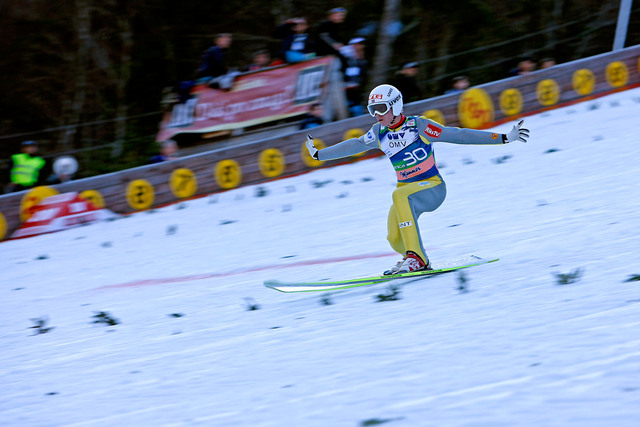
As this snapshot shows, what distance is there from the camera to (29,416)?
3.77 m

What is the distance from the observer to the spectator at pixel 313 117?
1298 cm

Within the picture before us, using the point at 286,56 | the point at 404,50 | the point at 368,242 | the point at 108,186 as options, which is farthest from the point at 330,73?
the point at 404,50

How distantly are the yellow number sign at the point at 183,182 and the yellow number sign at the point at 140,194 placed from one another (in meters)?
0.37

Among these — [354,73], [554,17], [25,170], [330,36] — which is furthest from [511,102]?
[554,17]

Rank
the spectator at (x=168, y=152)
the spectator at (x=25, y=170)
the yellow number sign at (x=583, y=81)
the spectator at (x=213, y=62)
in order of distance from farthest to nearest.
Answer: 1. the yellow number sign at (x=583, y=81)
2. the spectator at (x=213, y=62)
3. the spectator at (x=168, y=152)
4. the spectator at (x=25, y=170)

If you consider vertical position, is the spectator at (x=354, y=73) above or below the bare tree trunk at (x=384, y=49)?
below

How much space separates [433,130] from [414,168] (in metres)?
0.33

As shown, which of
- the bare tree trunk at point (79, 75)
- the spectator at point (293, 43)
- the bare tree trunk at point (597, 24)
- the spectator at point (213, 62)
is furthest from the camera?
the bare tree trunk at point (597, 24)

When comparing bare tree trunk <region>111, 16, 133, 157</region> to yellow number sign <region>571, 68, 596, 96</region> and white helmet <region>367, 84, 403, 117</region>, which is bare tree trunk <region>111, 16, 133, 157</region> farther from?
white helmet <region>367, 84, 403, 117</region>

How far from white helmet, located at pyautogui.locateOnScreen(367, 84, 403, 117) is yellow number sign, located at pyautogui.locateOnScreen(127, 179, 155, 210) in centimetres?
716

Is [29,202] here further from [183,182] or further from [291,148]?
[291,148]

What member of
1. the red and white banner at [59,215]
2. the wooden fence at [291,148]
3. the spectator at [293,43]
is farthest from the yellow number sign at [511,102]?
the red and white banner at [59,215]

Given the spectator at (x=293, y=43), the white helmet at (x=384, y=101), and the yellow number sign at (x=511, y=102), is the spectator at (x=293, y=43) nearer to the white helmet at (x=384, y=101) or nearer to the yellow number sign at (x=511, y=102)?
the yellow number sign at (x=511, y=102)

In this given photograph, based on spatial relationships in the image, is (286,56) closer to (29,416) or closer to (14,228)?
(14,228)
